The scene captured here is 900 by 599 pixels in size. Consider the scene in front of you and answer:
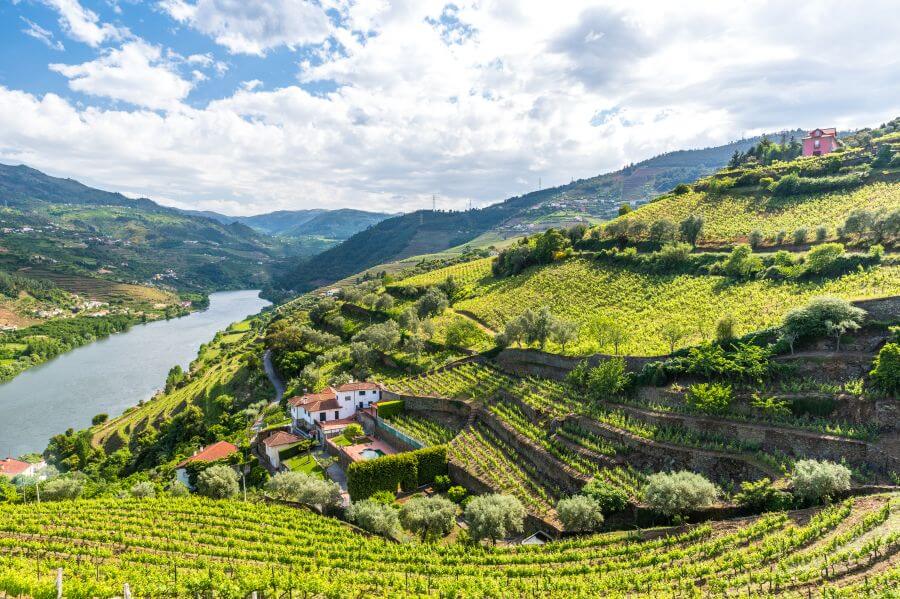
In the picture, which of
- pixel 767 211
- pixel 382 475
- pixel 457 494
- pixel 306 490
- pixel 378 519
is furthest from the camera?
pixel 767 211

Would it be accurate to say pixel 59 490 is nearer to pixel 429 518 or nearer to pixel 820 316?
pixel 429 518

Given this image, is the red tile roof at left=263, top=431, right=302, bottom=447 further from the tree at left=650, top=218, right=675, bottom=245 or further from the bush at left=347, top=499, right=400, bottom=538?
the tree at left=650, top=218, right=675, bottom=245

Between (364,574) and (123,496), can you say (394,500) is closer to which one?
(364,574)

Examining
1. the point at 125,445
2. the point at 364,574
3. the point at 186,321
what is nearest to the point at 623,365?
the point at 364,574

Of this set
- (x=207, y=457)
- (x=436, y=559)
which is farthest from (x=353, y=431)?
(x=436, y=559)

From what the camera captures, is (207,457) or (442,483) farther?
(207,457)

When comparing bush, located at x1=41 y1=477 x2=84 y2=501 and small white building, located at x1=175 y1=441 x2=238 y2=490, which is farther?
small white building, located at x1=175 y1=441 x2=238 y2=490

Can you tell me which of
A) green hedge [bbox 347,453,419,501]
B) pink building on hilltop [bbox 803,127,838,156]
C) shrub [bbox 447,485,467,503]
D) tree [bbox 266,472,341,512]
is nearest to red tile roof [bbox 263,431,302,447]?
tree [bbox 266,472,341,512]
